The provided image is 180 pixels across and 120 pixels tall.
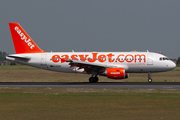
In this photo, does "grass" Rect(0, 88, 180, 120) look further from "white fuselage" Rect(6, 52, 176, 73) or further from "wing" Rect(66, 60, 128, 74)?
"white fuselage" Rect(6, 52, 176, 73)

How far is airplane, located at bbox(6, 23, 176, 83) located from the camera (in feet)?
114

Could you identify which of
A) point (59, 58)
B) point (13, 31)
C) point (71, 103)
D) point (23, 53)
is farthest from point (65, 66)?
point (71, 103)

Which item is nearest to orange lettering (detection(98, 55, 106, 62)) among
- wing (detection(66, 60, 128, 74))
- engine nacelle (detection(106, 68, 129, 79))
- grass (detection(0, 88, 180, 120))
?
wing (detection(66, 60, 128, 74))

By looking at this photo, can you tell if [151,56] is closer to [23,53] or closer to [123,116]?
[23,53]

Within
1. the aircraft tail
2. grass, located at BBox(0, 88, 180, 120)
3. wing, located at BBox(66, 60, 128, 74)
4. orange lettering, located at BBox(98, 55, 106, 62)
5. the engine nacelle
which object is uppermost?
the aircraft tail

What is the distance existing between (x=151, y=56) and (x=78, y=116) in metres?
25.2

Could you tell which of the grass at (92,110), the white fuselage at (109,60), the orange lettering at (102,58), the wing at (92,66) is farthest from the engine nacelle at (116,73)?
the grass at (92,110)

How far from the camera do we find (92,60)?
3669 cm

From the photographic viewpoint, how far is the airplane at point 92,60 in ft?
114

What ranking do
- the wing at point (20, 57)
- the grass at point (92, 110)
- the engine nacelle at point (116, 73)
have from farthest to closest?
1. the wing at point (20, 57)
2. the engine nacelle at point (116, 73)
3. the grass at point (92, 110)

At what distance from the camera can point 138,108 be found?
14.5 metres

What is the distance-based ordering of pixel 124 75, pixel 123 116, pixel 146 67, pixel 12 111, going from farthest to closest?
pixel 146 67 < pixel 124 75 < pixel 12 111 < pixel 123 116

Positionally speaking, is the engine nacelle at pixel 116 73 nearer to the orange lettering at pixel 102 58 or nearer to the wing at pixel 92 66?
the wing at pixel 92 66

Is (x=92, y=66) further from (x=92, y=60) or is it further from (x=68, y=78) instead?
(x=68, y=78)
